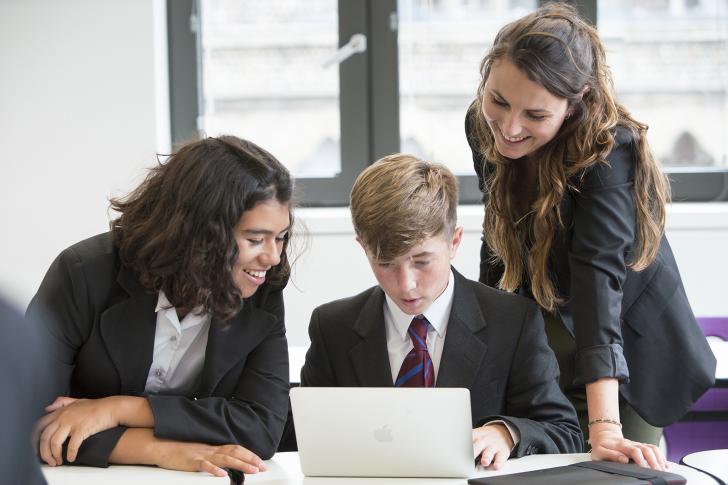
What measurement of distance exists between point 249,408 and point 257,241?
1.03 feet

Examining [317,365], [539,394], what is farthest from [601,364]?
[317,365]

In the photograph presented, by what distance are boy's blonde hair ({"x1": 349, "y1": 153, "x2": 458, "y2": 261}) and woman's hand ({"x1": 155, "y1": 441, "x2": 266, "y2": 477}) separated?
457mm

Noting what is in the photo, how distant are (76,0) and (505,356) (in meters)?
2.37

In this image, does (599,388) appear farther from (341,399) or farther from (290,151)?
(290,151)

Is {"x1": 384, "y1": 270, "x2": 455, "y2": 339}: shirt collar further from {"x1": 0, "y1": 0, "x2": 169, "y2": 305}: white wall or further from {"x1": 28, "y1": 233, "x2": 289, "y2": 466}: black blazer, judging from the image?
{"x1": 0, "y1": 0, "x2": 169, "y2": 305}: white wall

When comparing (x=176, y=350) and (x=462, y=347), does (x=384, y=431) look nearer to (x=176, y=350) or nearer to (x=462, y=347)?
(x=462, y=347)

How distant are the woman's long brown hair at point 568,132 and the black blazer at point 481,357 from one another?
5.1 inches

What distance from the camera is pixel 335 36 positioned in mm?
3826

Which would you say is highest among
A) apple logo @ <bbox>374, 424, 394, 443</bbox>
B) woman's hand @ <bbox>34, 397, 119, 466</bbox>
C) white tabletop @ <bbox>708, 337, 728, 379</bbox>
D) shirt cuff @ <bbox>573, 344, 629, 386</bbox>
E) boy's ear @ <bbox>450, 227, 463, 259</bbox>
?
boy's ear @ <bbox>450, 227, 463, 259</bbox>

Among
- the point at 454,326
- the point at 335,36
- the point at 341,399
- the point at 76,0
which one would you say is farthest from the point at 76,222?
the point at 341,399

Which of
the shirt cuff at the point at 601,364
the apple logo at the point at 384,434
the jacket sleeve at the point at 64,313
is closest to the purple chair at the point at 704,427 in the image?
the shirt cuff at the point at 601,364

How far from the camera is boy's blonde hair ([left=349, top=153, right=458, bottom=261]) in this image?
191 cm

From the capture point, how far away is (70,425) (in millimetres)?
1733

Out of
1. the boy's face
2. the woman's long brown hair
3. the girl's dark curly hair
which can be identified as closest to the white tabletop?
the woman's long brown hair
